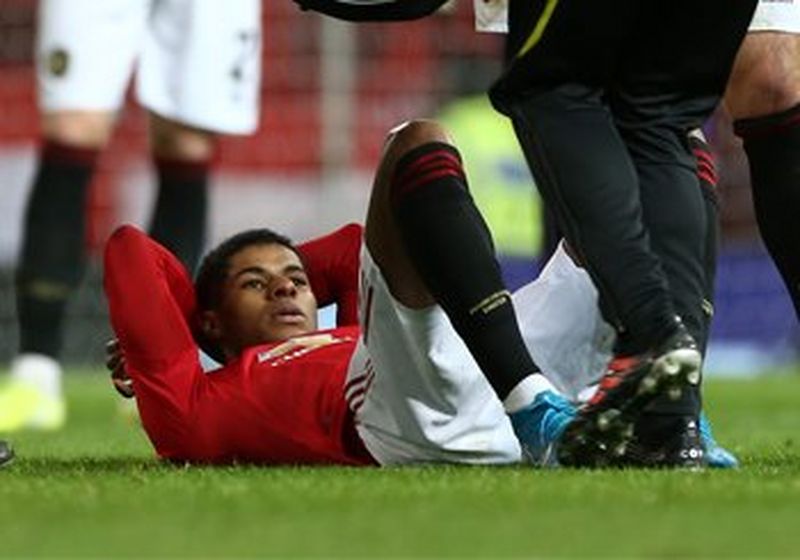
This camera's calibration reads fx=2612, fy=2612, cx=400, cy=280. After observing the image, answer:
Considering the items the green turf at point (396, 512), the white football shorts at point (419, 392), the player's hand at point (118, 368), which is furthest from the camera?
the player's hand at point (118, 368)

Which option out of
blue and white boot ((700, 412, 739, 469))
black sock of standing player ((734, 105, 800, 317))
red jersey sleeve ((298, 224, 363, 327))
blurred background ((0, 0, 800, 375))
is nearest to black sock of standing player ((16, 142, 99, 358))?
red jersey sleeve ((298, 224, 363, 327))

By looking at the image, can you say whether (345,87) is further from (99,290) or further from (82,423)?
(82,423)

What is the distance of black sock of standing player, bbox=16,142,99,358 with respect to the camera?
6.55m

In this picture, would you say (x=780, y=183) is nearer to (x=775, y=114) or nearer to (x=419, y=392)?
(x=775, y=114)

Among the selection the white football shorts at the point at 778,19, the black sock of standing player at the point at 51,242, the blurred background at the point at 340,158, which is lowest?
the blurred background at the point at 340,158

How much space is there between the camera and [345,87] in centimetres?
1212

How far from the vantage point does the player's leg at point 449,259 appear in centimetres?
383

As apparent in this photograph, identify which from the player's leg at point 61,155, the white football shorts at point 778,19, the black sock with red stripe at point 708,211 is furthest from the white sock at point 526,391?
the player's leg at point 61,155

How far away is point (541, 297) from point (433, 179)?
1.46ft

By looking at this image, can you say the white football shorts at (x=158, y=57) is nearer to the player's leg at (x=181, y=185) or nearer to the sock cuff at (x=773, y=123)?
the player's leg at (x=181, y=185)

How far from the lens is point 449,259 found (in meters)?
3.87

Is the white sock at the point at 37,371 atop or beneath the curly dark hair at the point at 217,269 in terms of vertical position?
beneath

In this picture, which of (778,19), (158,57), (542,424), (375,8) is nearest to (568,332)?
(542,424)

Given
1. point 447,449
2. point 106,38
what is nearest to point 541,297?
point 447,449
